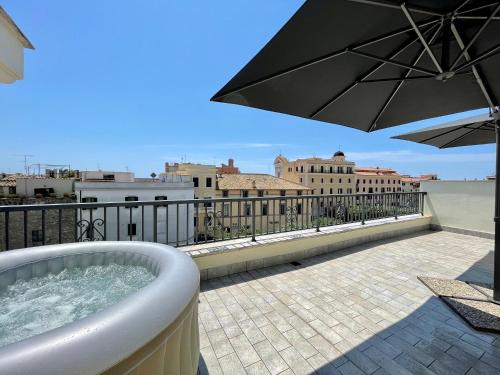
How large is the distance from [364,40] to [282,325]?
274 cm

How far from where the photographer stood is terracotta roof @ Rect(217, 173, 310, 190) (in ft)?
108

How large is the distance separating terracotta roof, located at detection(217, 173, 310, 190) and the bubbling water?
98.7 ft

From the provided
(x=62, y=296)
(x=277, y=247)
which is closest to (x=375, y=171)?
(x=277, y=247)

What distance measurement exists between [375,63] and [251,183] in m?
30.8

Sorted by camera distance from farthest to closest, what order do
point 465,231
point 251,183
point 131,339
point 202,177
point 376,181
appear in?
point 376,181, point 251,183, point 202,177, point 465,231, point 131,339

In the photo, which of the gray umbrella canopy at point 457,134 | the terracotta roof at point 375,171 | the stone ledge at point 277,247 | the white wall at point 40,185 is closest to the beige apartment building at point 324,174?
the terracotta roof at point 375,171

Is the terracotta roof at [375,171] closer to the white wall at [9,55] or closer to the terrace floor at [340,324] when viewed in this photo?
→ the terrace floor at [340,324]

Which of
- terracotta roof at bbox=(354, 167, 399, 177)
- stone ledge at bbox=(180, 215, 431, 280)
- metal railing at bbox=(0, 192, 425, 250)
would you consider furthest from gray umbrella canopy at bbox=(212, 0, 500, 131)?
terracotta roof at bbox=(354, 167, 399, 177)

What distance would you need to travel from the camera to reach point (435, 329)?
223 cm

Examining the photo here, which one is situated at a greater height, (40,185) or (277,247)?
(40,185)

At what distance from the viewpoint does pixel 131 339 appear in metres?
0.89

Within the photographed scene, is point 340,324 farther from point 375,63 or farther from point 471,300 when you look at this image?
point 375,63

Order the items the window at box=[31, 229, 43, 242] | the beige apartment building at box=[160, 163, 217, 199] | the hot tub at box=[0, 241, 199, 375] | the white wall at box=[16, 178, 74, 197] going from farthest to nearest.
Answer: the beige apartment building at box=[160, 163, 217, 199]
the white wall at box=[16, 178, 74, 197]
the window at box=[31, 229, 43, 242]
the hot tub at box=[0, 241, 199, 375]

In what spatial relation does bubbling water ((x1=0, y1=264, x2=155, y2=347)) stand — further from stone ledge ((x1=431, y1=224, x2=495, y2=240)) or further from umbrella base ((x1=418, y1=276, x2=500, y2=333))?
stone ledge ((x1=431, y1=224, x2=495, y2=240))
